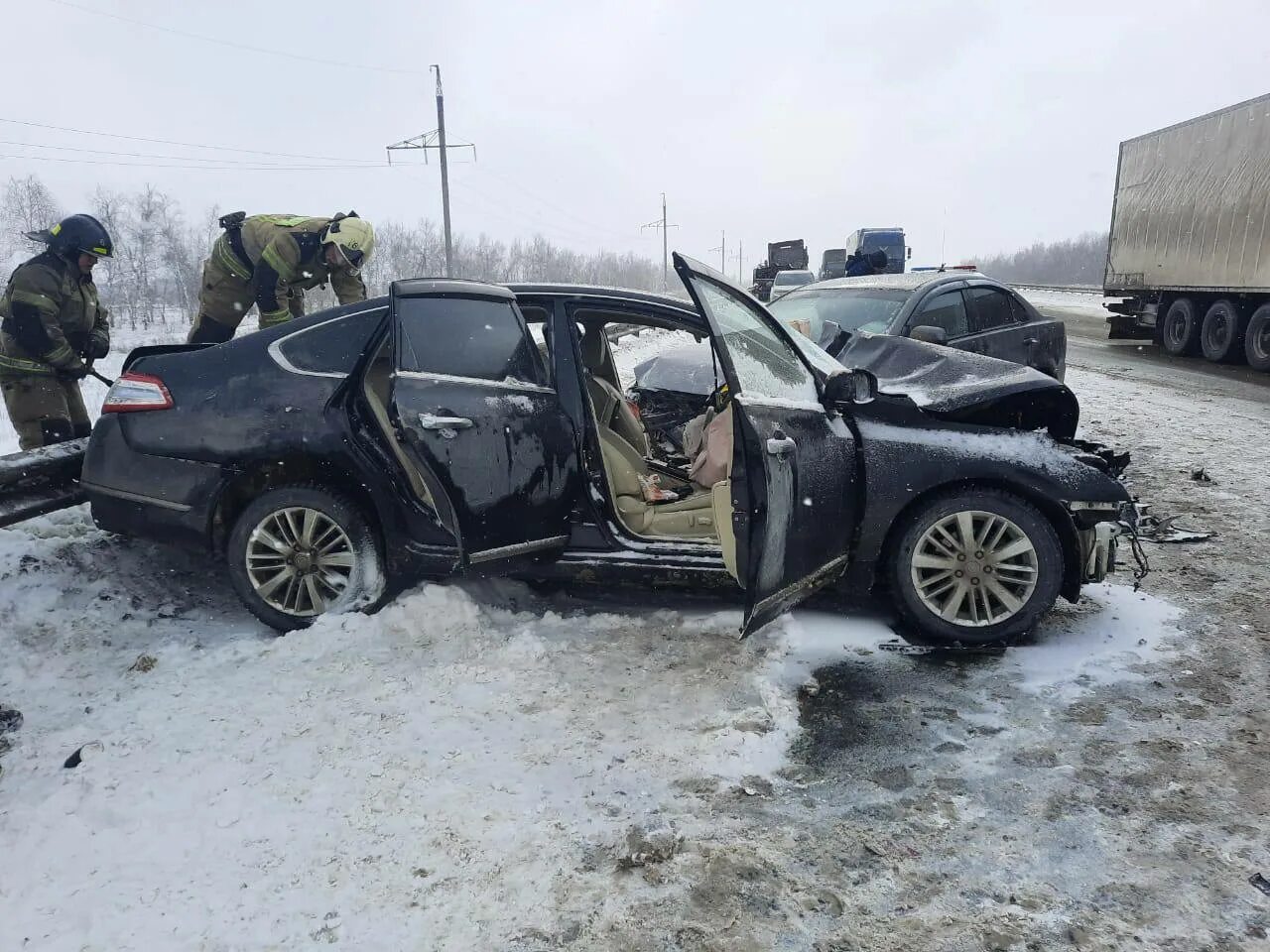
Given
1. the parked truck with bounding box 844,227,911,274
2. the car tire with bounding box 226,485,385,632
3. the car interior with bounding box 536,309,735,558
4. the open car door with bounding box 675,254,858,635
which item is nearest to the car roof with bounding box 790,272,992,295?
the car interior with bounding box 536,309,735,558

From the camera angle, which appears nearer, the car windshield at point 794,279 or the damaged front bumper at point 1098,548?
the damaged front bumper at point 1098,548

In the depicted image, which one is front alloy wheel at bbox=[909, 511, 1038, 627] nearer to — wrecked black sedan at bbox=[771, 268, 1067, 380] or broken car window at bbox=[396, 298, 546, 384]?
broken car window at bbox=[396, 298, 546, 384]

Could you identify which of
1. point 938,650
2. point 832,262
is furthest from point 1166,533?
point 832,262

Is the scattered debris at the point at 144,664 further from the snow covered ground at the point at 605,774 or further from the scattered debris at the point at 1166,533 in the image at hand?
the scattered debris at the point at 1166,533

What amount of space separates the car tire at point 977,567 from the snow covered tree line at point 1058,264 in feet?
282

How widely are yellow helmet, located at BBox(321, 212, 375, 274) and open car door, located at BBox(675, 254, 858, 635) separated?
324 centimetres

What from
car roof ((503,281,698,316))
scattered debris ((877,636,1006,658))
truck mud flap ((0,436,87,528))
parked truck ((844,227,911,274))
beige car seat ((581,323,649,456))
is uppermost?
parked truck ((844,227,911,274))

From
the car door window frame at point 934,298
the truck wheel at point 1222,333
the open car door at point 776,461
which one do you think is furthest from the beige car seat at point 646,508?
the truck wheel at point 1222,333

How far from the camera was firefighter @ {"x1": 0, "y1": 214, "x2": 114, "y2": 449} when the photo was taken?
487cm

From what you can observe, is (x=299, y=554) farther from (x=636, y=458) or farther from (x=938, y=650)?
(x=938, y=650)

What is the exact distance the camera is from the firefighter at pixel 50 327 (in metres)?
4.87

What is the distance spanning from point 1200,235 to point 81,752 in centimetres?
1621

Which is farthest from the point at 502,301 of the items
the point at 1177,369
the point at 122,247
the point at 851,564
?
the point at 122,247

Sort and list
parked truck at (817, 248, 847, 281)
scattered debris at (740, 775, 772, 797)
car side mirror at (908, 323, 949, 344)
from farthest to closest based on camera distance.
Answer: parked truck at (817, 248, 847, 281)
car side mirror at (908, 323, 949, 344)
scattered debris at (740, 775, 772, 797)
